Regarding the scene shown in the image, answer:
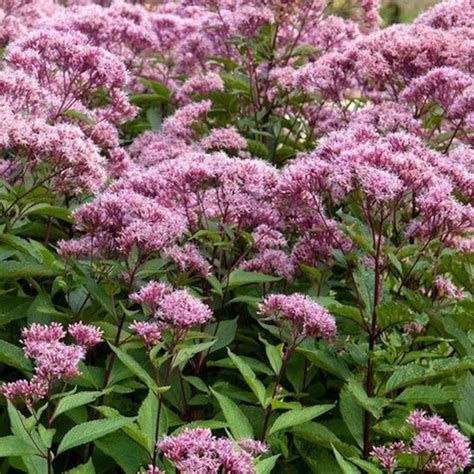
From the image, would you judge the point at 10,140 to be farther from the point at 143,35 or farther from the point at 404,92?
the point at 143,35

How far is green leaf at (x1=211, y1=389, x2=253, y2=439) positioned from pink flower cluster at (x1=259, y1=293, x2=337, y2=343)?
1.08ft

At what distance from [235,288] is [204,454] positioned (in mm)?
1514

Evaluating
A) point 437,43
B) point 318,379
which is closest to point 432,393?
point 318,379

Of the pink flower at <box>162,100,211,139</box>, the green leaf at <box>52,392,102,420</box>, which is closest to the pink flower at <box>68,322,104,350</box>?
the green leaf at <box>52,392,102,420</box>

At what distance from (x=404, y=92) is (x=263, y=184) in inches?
48.9

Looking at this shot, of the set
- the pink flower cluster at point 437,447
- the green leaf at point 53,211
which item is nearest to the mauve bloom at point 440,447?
the pink flower cluster at point 437,447

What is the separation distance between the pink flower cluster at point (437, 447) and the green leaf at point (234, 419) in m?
0.42

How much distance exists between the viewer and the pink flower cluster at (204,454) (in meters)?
2.16

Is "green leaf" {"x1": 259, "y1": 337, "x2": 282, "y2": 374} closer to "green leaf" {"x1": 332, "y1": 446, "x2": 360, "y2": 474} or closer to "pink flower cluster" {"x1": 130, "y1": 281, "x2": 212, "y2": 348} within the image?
"pink flower cluster" {"x1": 130, "y1": 281, "x2": 212, "y2": 348}

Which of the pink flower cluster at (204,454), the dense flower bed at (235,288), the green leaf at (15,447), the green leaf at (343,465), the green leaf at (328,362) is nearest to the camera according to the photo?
the pink flower cluster at (204,454)

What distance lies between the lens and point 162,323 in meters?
2.80

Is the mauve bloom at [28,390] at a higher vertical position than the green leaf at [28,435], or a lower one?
higher

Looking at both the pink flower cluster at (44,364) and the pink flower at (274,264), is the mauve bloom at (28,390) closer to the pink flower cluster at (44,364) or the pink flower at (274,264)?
the pink flower cluster at (44,364)

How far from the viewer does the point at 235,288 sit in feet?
12.1
